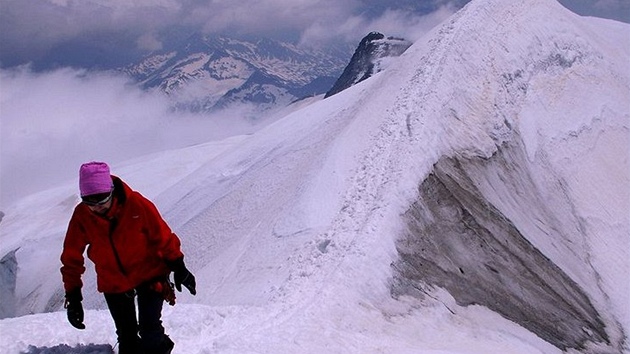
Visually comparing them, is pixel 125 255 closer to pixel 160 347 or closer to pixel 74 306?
pixel 74 306

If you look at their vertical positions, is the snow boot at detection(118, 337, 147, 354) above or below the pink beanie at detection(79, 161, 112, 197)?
below

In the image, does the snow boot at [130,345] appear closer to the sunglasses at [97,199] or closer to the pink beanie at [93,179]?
the sunglasses at [97,199]

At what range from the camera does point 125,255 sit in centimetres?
619

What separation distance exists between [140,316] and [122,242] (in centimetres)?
94

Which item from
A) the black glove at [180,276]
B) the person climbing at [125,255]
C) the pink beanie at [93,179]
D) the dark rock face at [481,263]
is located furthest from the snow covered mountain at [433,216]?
the pink beanie at [93,179]

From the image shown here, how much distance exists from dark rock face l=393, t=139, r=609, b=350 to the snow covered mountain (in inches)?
2.7

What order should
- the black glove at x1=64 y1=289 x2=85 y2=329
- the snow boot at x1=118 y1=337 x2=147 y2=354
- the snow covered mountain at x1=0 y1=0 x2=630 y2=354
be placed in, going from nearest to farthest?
1. the black glove at x1=64 y1=289 x2=85 y2=329
2. the snow boot at x1=118 y1=337 x2=147 y2=354
3. the snow covered mountain at x1=0 y1=0 x2=630 y2=354

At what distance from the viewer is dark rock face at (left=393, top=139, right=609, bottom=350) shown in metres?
14.4

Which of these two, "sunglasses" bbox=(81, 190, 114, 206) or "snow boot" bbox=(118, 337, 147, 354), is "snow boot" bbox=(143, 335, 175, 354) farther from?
"sunglasses" bbox=(81, 190, 114, 206)

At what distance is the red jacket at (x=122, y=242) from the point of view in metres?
6.05

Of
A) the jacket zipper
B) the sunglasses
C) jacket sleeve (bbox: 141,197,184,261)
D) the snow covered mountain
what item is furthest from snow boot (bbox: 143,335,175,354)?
the snow covered mountain

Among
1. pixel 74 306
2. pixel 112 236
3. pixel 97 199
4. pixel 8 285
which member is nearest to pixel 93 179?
pixel 97 199


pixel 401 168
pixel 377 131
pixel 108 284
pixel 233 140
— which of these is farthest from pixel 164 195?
pixel 233 140

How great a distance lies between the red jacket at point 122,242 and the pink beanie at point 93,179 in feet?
0.88
